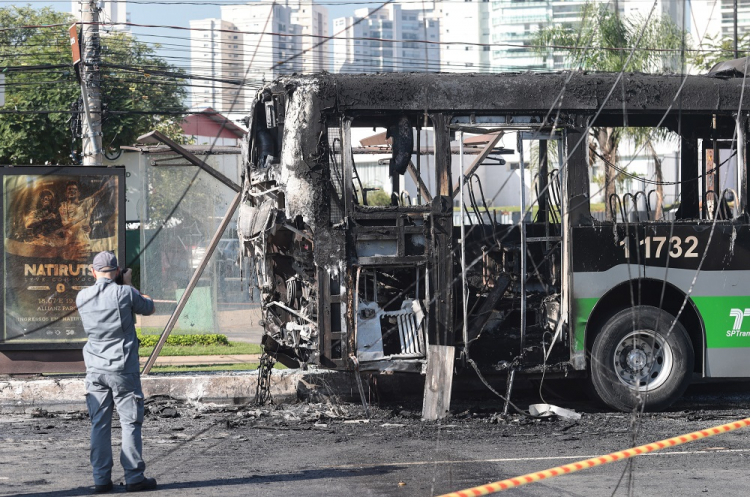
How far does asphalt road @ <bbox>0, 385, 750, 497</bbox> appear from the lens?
6.44 meters

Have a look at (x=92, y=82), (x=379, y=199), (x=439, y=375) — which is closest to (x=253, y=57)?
(x=379, y=199)

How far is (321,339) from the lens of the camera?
8.62 m

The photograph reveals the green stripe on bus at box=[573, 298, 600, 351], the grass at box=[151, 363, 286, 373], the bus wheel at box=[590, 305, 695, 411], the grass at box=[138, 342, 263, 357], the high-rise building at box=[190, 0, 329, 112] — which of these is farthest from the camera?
the high-rise building at box=[190, 0, 329, 112]

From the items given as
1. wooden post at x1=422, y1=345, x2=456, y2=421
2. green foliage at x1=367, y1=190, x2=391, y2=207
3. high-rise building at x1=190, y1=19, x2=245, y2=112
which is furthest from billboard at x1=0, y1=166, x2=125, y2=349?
wooden post at x1=422, y1=345, x2=456, y2=421

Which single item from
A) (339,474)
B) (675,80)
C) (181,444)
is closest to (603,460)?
(339,474)

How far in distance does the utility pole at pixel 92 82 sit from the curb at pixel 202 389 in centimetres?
871

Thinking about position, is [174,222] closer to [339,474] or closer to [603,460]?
[339,474]

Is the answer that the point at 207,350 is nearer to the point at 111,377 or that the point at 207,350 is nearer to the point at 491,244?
the point at 491,244

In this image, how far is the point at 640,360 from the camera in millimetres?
9320

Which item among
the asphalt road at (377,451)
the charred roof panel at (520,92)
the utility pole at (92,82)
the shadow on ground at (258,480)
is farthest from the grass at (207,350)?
the shadow on ground at (258,480)

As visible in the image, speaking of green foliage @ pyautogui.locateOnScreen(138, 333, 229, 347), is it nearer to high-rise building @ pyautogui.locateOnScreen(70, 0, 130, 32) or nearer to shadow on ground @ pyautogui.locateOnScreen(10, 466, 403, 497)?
high-rise building @ pyautogui.locateOnScreen(70, 0, 130, 32)

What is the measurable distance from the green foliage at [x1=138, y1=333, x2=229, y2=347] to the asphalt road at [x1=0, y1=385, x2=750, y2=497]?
6.67 metres

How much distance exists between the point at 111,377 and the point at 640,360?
5.27 metres

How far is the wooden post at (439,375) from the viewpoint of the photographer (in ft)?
28.3
